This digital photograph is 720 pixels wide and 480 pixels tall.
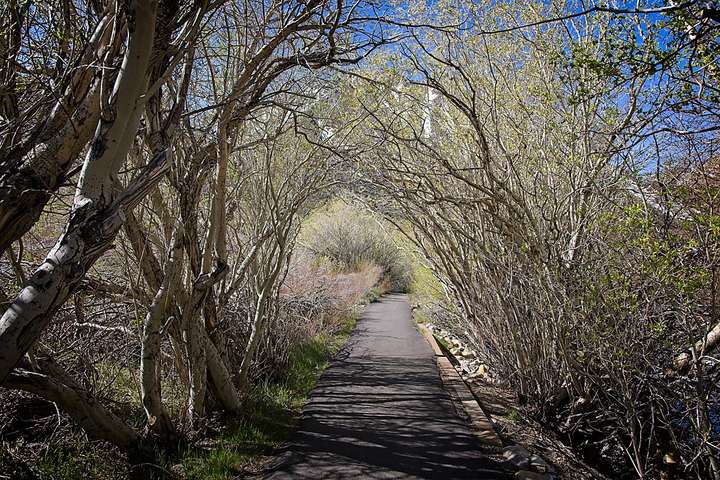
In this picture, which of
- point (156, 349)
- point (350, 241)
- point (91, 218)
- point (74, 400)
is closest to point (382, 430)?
point (156, 349)

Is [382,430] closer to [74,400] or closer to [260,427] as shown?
[260,427]

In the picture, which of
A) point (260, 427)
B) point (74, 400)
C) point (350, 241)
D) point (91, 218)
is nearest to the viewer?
point (91, 218)

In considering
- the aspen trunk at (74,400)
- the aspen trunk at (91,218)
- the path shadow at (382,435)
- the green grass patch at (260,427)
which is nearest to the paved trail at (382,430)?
the path shadow at (382,435)

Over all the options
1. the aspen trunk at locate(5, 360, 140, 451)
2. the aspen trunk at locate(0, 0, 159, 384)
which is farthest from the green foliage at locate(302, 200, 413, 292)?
the aspen trunk at locate(0, 0, 159, 384)

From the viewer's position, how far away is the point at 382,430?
15.5 ft

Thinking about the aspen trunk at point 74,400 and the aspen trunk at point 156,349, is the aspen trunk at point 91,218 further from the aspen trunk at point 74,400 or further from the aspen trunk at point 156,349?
the aspen trunk at point 156,349

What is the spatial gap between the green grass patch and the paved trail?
19 cm

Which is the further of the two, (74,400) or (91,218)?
(74,400)

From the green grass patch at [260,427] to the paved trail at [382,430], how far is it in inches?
7.4

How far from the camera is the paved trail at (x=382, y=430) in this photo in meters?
3.83

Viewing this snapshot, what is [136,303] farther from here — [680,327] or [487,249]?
[680,327]

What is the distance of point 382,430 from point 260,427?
1.31 m

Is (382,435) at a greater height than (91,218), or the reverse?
(91,218)

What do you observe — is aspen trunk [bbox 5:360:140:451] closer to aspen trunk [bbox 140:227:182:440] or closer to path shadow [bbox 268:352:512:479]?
aspen trunk [bbox 140:227:182:440]
